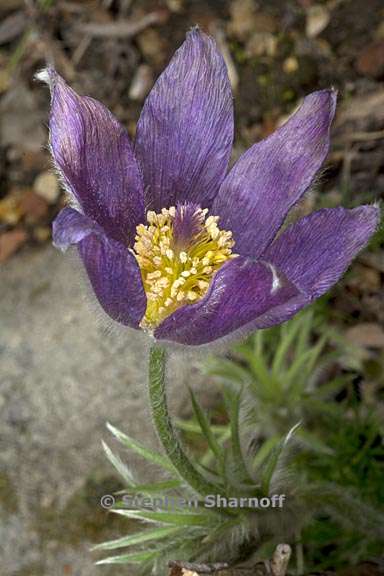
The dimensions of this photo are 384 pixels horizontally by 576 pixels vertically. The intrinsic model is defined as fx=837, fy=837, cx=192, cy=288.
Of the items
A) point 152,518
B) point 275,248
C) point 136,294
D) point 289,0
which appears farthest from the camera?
point 289,0

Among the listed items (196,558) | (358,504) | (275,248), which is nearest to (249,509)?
(196,558)

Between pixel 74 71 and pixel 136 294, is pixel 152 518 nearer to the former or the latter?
pixel 136 294

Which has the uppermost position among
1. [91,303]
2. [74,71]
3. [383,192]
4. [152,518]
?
[74,71]

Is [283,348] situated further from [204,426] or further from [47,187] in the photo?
[47,187]

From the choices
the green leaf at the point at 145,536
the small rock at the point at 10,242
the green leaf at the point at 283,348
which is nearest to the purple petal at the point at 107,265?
the green leaf at the point at 145,536

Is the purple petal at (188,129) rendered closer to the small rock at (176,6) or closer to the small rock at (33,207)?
the small rock at (33,207)

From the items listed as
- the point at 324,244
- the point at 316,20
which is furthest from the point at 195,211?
the point at 316,20
